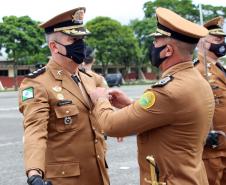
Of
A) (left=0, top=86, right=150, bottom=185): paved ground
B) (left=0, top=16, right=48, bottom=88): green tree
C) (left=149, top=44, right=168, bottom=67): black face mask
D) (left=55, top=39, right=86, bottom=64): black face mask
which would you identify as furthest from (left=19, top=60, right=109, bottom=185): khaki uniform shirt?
(left=0, top=16, right=48, bottom=88): green tree

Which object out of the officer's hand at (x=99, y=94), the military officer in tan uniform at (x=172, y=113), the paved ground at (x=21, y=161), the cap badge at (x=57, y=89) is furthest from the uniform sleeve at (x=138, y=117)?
the paved ground at (x=21, y=161)

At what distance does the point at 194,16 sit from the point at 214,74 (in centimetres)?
5447

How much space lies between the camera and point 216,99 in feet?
→ 16.0

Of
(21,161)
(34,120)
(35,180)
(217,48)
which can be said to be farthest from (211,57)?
(21,161)

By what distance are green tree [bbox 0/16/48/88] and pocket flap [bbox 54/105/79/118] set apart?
44.7 metres

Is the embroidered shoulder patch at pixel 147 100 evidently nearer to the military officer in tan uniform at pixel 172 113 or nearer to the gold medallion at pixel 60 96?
the military officer in tan uniform at pixel 172 113

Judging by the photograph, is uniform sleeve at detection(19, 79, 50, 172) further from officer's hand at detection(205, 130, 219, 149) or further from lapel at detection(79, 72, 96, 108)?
officer's hand at detection(205, 130, 219, 149)

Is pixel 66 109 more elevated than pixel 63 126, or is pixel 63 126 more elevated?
pixel 66 109

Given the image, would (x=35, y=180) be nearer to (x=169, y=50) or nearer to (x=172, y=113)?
(x=172, y=113)

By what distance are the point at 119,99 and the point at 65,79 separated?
0.49 metres

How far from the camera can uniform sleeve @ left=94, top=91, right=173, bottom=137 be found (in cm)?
294

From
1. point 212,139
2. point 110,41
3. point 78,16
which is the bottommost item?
point 110,41

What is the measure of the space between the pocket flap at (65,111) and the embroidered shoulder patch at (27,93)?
0.65 ft

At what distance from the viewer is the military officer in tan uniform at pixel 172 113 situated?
9.71 feet
